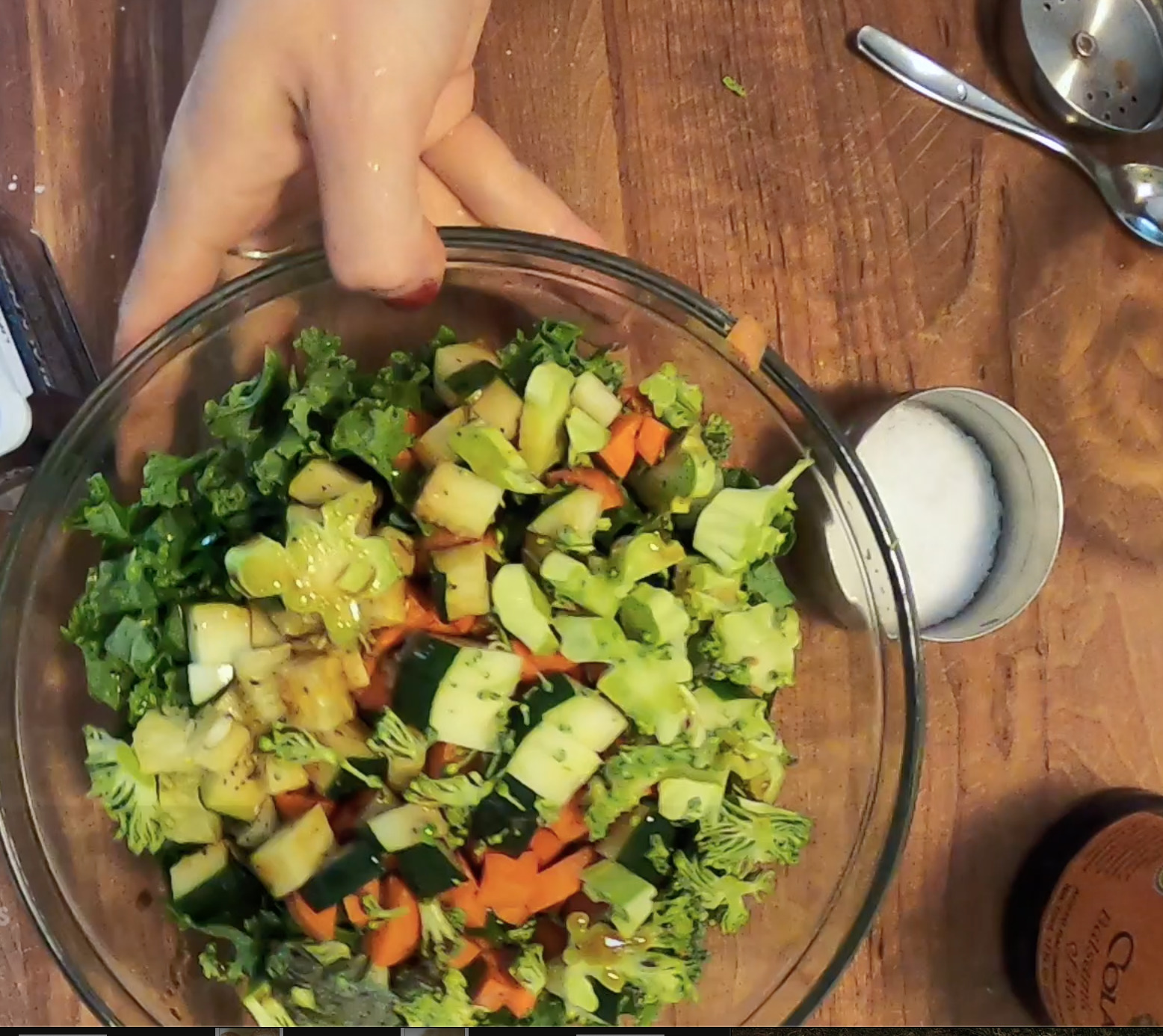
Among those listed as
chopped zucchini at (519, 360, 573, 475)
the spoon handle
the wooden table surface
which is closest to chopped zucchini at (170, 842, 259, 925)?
chopped zucchini at (519, 360, 573, 475)

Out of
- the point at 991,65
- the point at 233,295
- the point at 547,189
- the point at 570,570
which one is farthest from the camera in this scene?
the point at 991,65

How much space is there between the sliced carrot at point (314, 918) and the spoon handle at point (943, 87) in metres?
0.84

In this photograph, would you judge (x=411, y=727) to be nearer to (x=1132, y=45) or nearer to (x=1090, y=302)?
(x=1090, y=302)

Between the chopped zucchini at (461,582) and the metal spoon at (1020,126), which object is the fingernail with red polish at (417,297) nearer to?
the chopped zucchini at (461,582)

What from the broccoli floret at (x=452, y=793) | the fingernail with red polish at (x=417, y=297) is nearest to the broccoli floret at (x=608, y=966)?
the broccoli floret at (x=452, y=793)

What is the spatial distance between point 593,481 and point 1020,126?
58cm

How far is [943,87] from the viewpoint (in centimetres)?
101

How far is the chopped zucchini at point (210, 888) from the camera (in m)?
0.74

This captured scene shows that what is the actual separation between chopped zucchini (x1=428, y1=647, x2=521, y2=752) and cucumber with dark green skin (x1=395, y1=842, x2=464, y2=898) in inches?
2.7

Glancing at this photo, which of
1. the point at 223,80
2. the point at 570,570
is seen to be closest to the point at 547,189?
the point at 223,80

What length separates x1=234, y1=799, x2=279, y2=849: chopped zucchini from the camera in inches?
29.1

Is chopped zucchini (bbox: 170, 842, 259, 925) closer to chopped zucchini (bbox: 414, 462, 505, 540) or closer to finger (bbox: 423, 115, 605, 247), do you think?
chopped zucchini (bbox: 414, 462, 505, 540)

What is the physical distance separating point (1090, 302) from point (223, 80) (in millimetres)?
762

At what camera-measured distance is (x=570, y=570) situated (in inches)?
27.6
